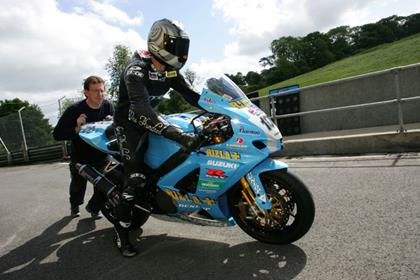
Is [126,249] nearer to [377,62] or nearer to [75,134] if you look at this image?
[75,134]

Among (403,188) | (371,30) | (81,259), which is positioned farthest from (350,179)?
(371,30)

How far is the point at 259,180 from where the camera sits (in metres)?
3.02

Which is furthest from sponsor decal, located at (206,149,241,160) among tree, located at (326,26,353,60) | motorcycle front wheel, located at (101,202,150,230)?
tree, located at (326,26,353,60)

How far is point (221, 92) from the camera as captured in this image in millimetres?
3213

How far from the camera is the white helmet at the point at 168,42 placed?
3.21 metres

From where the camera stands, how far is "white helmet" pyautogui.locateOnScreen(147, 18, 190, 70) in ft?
10.5

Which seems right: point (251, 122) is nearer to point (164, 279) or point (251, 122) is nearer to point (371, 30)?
point (164, 279)

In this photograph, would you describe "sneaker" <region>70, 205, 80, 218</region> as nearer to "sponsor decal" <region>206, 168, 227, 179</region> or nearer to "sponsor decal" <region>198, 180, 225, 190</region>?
"sponsor decal" <region>198, 180, 225, 190</region>

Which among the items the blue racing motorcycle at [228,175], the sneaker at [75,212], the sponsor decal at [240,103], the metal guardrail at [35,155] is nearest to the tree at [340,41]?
the metal guardrail at [35,155]

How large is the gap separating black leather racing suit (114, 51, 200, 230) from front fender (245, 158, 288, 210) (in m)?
0.58

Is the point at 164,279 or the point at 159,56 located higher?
the point at 159,56

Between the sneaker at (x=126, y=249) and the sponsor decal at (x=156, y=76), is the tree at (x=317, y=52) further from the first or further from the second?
the sneaker at (x=126, y=249)

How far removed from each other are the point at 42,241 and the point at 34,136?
13.8 meters

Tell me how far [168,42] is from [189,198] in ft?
4.57
